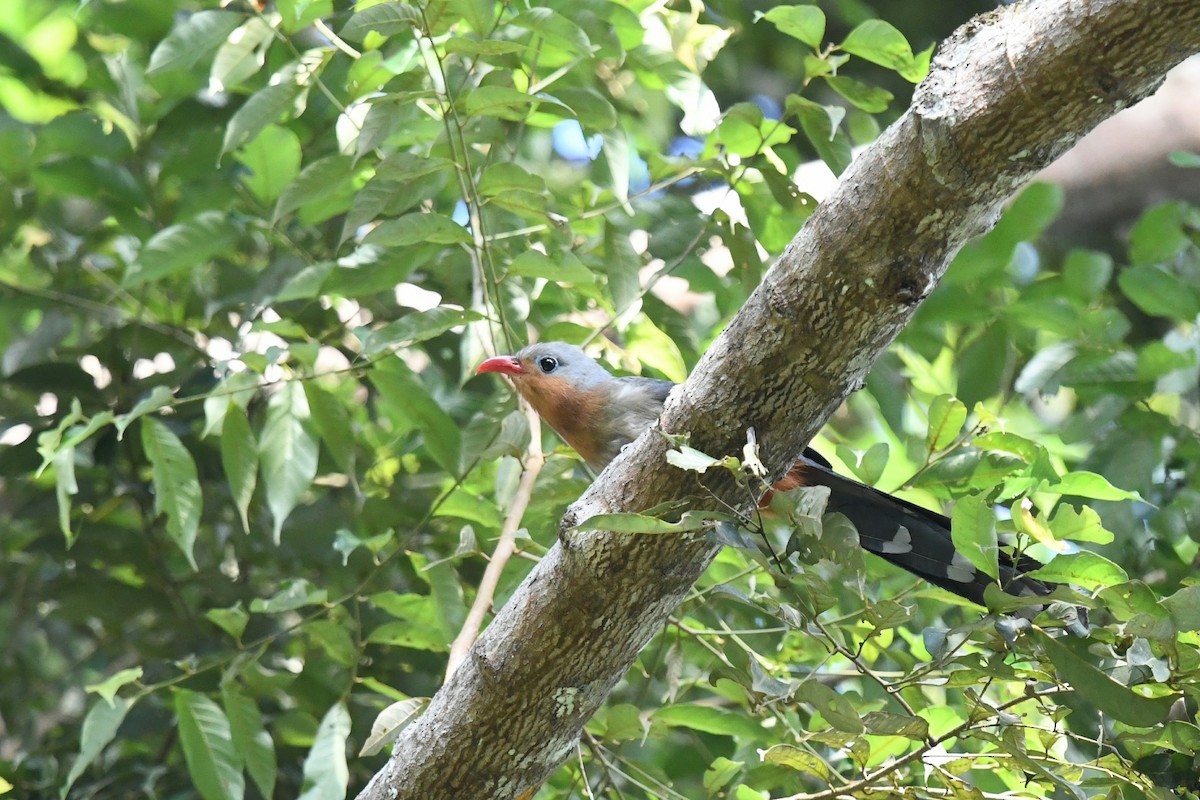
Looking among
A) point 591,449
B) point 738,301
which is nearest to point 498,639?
point 591,449

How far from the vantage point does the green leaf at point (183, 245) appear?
11.1 ft

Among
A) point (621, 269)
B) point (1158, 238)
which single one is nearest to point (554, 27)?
point (621, 269)

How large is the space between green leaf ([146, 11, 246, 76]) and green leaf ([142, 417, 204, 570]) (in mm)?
982

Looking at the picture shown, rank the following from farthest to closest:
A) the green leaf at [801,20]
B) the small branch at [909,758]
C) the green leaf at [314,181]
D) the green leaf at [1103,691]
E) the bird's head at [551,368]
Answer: the bird's head at [551,368], the green leaf at [314,181], the green leaf at [801,20], the small branch at [909,758], the green leaf at [1103,691]

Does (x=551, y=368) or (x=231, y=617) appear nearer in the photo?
(x=231, y=617)

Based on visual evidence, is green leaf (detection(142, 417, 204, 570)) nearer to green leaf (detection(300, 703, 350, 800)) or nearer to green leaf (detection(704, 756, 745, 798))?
green leaf (detection(300, 703, 350, 800))

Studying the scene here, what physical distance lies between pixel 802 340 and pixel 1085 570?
610 millimetres

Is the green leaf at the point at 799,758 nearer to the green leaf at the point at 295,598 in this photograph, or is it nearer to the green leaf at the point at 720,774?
the green leaf at the point at 720,774

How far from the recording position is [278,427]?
121 inches

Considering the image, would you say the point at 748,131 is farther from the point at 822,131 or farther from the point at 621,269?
the point at 621,269

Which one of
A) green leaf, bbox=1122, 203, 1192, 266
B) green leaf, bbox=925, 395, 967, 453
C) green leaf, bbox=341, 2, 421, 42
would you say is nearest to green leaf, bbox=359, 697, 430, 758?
green leaf, bbox=925, 395, 967, 453

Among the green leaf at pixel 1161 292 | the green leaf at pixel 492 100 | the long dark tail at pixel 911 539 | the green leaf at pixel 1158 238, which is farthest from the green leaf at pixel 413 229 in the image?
the green leaf at pixel 1158 238

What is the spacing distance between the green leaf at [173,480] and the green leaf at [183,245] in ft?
1.90

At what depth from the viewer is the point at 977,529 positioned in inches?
73.4
